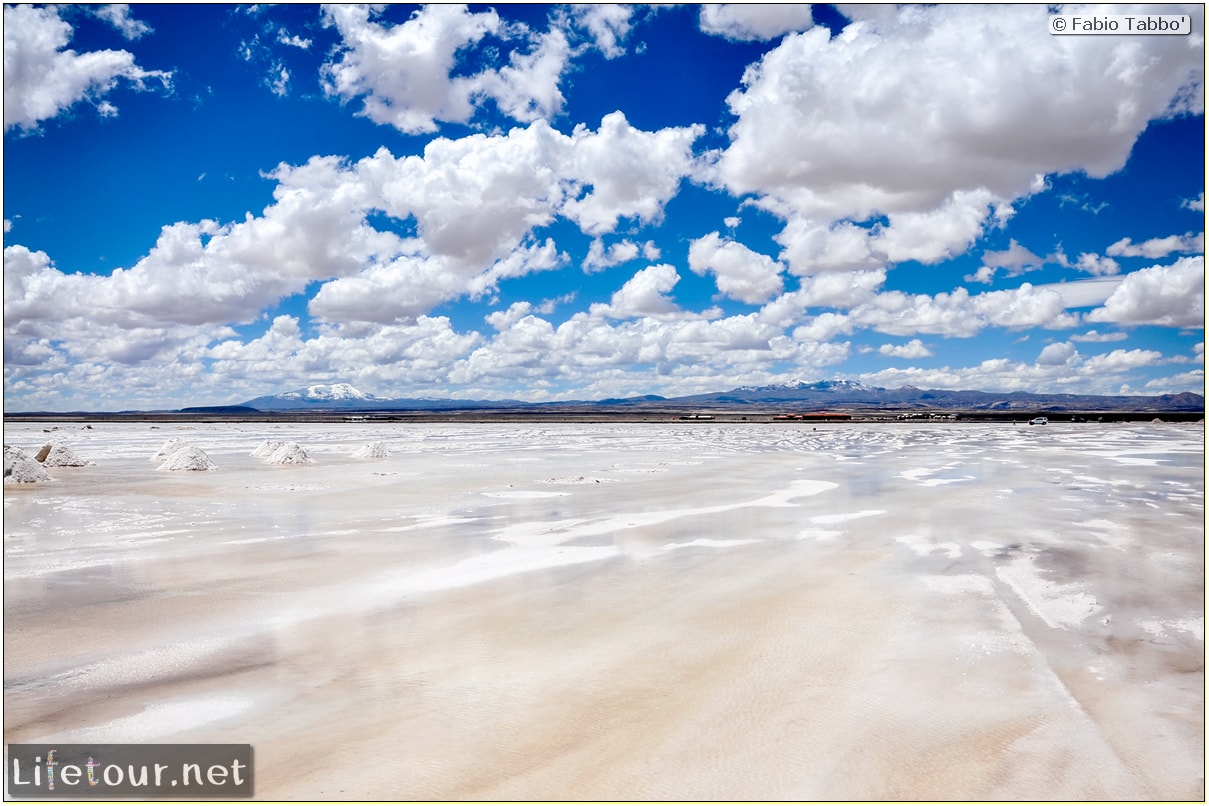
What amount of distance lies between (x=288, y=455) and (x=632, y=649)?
25438 mm

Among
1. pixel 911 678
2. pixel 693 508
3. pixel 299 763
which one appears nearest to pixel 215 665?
pixel 299 763

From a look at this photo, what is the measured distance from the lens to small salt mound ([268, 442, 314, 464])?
28.1 meters

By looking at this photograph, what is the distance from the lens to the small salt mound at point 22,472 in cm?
1947

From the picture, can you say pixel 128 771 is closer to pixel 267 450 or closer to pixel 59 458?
pixel 59 458

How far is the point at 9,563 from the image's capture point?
991 cm

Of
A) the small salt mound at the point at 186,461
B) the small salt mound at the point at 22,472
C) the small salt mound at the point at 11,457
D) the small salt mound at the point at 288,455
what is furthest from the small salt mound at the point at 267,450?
the small salt mound at the point at 11,457

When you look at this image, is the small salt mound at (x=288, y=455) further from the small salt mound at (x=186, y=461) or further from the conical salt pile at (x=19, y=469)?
the conical salt pile at (x=19, y=469)

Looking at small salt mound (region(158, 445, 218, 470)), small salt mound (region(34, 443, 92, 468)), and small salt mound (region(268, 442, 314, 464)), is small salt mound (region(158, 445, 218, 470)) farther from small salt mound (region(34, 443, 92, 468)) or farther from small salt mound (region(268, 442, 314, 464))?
small salt mound (region(34, 443, 92, 468))

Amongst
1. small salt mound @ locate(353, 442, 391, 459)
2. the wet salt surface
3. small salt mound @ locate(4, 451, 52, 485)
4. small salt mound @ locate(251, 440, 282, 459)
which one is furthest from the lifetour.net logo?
small salt mound @ locate(251, 440, 282, 459)

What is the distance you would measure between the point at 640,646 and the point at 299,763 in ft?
10.0

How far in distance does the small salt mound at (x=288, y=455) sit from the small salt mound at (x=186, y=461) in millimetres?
3270

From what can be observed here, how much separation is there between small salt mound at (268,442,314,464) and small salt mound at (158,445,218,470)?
10.7 ft

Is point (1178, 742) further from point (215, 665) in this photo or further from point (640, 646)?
point (215, 665)

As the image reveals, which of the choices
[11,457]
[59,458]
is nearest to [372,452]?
[59,458]
